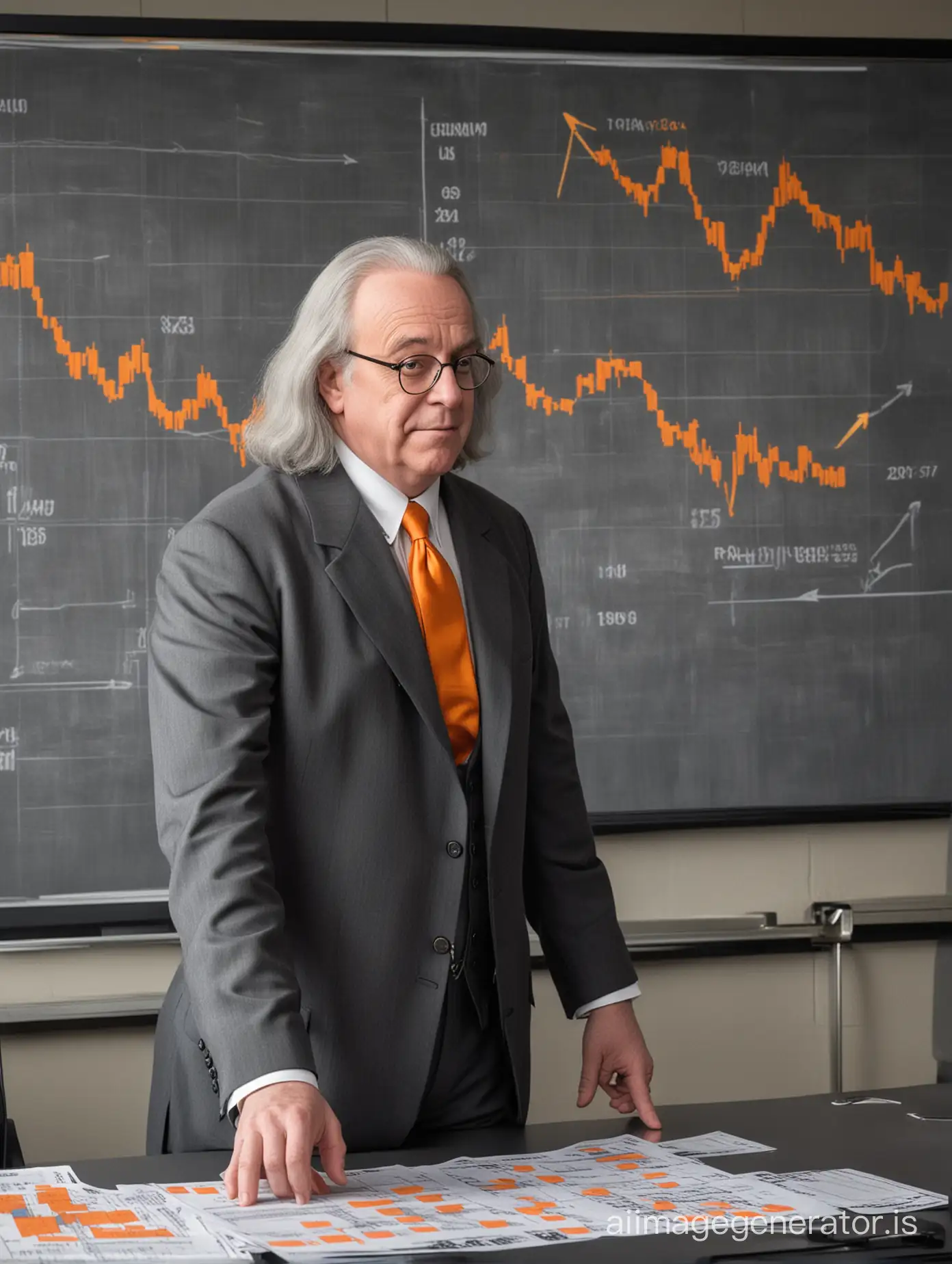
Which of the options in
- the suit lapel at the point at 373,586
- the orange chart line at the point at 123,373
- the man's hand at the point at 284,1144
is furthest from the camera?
the orange chart line at the point at 123,373

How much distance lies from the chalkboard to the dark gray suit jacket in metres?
0.98

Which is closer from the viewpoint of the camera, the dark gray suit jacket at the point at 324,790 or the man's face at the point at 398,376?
the dark gray suit jacket at the point at 324,790

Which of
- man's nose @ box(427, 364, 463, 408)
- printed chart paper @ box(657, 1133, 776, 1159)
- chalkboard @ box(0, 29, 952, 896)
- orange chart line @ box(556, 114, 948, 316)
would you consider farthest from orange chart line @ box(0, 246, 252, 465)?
printed chart paper @ box(657, 1133, 776, 1159)

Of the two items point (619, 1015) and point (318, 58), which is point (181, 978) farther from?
point (318, 58)

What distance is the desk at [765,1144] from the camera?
4.41 ft

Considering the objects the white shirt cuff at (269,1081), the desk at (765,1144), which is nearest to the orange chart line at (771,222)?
the desk at (765,1144)

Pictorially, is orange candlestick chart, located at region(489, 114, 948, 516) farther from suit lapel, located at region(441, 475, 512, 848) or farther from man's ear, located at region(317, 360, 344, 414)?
man's ear, located at region(317, 360, 344, 414)

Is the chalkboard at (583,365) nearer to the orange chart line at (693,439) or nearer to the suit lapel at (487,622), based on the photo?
the orange chart line at (693,439)

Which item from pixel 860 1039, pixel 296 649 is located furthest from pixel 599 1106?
pixel 296 649

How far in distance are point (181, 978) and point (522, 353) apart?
1.48 metres

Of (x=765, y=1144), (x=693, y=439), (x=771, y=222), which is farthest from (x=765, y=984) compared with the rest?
(x=771, y=222)

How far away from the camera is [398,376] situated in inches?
64.9

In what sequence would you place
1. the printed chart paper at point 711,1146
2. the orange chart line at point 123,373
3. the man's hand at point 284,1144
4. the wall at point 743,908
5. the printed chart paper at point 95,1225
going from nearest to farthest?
the printed chart paper at point 95,1225 < the man's hand at point 284,1144 < the printed chart paper at point 711,1146 < the orange chart line at point 123,373 < the wall at point 743,908

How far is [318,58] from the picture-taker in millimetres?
2641
